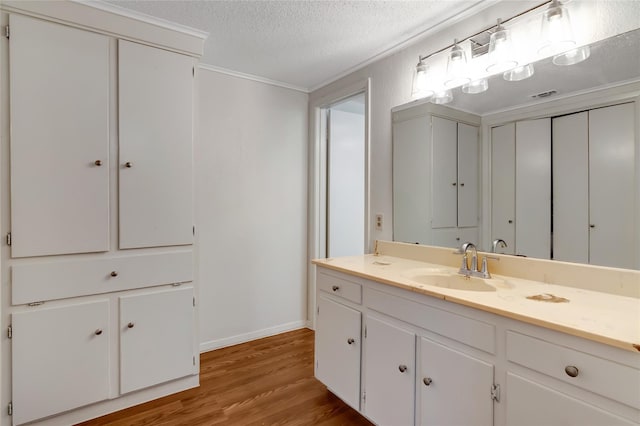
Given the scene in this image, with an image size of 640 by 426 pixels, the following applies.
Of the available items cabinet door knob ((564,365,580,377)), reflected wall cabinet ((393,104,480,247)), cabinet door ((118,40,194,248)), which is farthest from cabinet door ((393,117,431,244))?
cabinet door ((118,40,194,248))

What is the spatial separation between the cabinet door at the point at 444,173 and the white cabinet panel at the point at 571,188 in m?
0.52

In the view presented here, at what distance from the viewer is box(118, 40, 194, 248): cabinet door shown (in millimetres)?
1908

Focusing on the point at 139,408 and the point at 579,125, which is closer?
the point at 579,125

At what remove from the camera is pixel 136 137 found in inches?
76.5

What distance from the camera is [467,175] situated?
1.86m

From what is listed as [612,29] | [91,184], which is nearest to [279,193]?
[91,184]

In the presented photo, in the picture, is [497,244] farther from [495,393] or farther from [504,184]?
[495,393]

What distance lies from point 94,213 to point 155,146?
53 cm

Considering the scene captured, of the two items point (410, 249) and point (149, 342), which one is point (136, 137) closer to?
point (149, 342)

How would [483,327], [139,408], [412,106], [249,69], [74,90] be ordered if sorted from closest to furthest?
[483,327], [74,90], [139,408], [412,106], [249,69]

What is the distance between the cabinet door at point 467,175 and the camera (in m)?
1.82

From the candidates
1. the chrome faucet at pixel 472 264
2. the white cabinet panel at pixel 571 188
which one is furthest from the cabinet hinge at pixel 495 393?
the white cabinet panel at pixel 571 188

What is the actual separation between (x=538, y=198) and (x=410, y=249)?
0.82 metres

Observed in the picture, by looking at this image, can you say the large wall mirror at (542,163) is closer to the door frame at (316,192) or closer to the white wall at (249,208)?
the door frame at (316,192)
